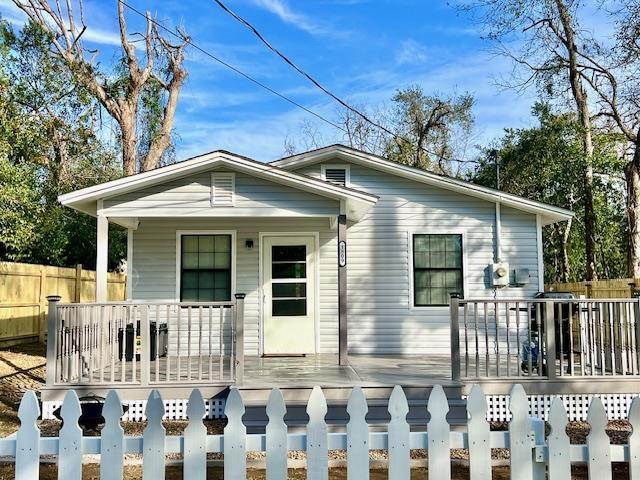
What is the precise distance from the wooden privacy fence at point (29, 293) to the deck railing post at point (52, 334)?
6272mm

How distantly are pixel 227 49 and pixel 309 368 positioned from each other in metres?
6.08

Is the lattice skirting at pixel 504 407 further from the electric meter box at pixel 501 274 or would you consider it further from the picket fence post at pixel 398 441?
the picket fence post at pixel 398 441

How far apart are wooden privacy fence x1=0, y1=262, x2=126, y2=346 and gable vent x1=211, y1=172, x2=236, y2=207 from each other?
20.9 feet

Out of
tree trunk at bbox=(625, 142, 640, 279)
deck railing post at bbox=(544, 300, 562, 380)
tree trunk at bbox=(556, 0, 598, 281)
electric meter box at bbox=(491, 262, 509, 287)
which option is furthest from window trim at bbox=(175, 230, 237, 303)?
tree trunk at bbox=(556, 0, 598, 281)

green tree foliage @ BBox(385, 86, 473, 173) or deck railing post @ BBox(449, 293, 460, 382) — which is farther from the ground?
green tree foliage @ BBox(385, 86, 473, 173)

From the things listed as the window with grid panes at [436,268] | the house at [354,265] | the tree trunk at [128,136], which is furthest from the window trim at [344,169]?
the tree trunk at [128,136]

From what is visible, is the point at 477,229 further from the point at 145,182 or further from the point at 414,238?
the point at 145,182

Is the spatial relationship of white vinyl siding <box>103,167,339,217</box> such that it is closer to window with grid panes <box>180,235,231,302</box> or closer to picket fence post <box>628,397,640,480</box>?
window with grid panes <box>180,235,231,302</box>

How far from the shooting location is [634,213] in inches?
559

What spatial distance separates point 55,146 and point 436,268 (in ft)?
42.6

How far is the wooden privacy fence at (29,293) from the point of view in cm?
1198

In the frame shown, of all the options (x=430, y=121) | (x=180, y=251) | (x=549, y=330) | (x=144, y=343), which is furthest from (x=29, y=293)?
(x=430, y=121)

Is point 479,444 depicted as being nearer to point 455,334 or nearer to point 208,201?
point 455,334

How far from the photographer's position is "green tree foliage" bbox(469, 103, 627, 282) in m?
16.9
